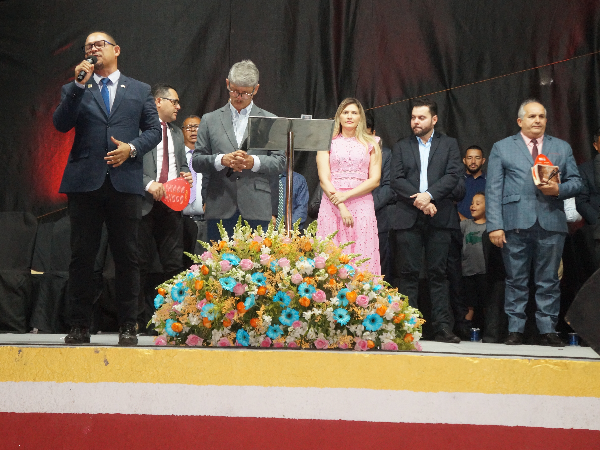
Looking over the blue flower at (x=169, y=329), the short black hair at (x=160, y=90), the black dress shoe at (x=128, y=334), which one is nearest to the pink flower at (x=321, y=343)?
the blue flower at (x=169, y=329)

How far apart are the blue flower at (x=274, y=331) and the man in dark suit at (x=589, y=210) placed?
3.13 metres

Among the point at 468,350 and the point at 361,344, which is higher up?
the point at 361,344

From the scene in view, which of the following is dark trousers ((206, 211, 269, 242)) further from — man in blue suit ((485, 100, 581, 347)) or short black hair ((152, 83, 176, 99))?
man in blue suit ((485, 100, 581, 347))

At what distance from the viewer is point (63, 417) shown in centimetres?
206

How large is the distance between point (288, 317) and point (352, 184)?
6.68 ft

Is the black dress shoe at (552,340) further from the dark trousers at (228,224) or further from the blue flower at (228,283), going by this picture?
the blue flower at (228,283)

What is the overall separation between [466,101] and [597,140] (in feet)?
4.12

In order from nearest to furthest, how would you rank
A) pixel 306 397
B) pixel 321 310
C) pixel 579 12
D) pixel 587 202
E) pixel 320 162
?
pixel 306 397 → pixel 321 310 → pixel 320 162 → pixel 587 202 → pixel 579 12

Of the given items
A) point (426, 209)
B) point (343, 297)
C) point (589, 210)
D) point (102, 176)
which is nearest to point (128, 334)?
point (102, 176)

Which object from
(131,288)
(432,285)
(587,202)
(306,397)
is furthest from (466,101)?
(306,397)

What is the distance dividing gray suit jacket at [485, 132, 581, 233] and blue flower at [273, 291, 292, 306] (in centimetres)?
240

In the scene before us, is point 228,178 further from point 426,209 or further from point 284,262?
point 426,209

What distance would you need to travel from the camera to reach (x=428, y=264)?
16.1 ft

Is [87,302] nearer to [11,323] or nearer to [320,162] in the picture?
[320,162]
